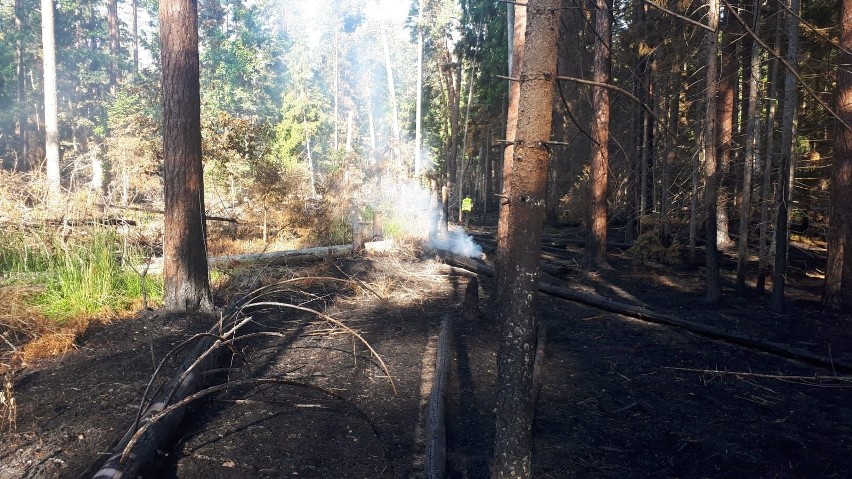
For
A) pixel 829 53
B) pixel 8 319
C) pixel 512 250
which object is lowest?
pixel 8 319

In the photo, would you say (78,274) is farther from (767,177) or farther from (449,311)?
(767,177)

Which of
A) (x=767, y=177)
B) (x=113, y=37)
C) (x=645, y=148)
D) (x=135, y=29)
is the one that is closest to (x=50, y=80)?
(x=645, y=148)

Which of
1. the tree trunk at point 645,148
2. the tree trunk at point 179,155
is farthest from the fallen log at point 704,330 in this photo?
the tree trunk at point 645,148

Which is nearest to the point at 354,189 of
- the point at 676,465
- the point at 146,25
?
the point at 676,465

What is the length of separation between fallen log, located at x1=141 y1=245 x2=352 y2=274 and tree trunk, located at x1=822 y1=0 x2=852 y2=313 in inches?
363

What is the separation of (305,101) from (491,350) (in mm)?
39281

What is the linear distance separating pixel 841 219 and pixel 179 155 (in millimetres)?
9965

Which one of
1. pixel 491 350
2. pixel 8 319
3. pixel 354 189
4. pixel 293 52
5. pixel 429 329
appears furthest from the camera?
pixel 293 52

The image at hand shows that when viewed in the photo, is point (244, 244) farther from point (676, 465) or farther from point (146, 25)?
point (146, 25)

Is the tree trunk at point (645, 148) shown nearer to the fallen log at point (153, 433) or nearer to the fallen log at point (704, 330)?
the fallen log at point (704, 330)

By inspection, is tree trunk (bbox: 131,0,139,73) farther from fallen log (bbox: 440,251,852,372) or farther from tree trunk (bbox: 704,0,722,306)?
tree trunk (bbox: 704,0,722,306)

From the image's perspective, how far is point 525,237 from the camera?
2.90 metres

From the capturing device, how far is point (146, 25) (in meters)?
47.8

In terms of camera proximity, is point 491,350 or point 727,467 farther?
point 491,350
